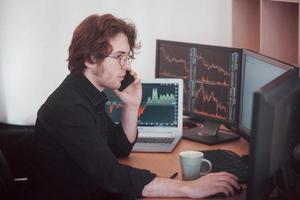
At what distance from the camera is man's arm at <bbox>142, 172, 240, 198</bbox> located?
167 centimetres

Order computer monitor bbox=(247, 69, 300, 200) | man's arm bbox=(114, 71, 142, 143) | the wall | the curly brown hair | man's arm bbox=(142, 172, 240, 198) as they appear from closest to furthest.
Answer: computer monitor bbox=(247, 69, 300, 200), man's arm bbox=(142, 172, 240, 198), the curly brown hair, man's arm bbox=(114, 71, 142, 143), the wall

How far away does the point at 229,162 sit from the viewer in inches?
78.7

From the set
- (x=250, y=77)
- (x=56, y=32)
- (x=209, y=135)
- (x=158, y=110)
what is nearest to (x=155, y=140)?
(x=158, y=110)

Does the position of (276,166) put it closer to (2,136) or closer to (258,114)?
(258,114)

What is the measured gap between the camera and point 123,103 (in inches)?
90.3

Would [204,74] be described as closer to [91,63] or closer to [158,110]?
[158,110]

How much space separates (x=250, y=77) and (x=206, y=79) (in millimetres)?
286

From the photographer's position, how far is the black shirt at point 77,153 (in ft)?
5.68

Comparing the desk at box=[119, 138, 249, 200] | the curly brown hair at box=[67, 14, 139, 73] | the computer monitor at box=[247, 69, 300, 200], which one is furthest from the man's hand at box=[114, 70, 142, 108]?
the computer monitor at box=[247, 69, 300, 200]

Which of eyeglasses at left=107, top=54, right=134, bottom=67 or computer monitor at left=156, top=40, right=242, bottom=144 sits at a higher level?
eyeglasses at left=107, top=54, right=134, bottom=67

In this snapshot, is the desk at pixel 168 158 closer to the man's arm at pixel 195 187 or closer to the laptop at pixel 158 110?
the laptop at pixel 158 110

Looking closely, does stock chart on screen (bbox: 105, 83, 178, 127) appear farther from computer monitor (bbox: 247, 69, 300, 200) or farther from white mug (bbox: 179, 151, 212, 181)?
computer monitor (bbox: 247, 69, 300, 200)

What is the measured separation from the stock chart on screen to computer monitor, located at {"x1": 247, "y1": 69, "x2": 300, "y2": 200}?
1.05 m

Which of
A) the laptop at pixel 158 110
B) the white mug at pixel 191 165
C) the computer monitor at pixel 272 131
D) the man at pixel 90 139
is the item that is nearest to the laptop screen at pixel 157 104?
the laptop at pixel 158 110
